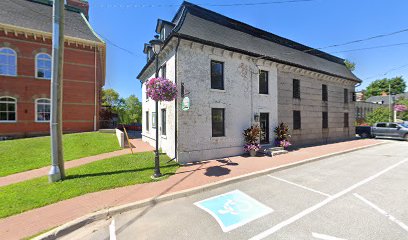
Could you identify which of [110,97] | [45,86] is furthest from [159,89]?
[110,97]

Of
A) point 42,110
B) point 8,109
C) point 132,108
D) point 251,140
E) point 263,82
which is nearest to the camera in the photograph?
point 251,140

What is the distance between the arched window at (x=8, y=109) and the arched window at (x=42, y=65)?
302 cm

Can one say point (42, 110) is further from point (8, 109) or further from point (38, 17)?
point (38, 17)

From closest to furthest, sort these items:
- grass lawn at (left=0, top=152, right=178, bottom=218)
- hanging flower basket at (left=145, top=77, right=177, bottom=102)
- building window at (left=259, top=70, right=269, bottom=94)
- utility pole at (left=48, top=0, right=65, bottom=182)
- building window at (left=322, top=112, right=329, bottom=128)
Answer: grass lawn at (left=0, top=152, right=178, bottom=218) → utility pole at (left=48, top=0, right=65, bottom=182) → hanging flower basket at (left=145, top=77, right=177, bottom=102) → building window at (left=259, top=70, right=269, bottom=94) → building window at (left=322, top=112, right=329, bottom=128)

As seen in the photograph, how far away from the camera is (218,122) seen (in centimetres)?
1041

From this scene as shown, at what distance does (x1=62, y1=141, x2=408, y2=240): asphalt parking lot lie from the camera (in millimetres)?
3648

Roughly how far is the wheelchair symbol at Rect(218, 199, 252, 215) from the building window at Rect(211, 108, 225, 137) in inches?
209

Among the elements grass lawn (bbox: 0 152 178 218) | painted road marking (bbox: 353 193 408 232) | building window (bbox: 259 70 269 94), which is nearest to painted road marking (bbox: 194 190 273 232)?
painted road marking (bbox: 353 193 408 232)

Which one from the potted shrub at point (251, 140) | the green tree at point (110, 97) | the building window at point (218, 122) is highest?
the green tree at point (110, 97)

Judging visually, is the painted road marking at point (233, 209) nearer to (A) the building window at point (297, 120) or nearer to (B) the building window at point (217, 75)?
(B) the building window at point (217, 75)

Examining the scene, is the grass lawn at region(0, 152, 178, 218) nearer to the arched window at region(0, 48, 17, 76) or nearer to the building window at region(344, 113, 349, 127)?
the arched window at region(0, 48, 17, 76)

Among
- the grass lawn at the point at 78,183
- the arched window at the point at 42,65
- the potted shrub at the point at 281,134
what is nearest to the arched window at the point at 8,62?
the arched window at the point at 42,65

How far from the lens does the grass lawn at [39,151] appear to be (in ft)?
28.3

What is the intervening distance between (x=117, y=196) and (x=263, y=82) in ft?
35.9
